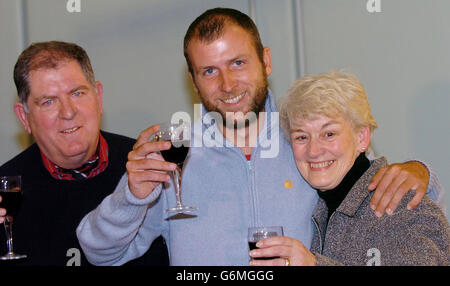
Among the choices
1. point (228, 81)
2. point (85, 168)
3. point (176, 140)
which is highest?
point (228, 81)

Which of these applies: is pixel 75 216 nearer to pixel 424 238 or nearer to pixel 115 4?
pixel 424 238

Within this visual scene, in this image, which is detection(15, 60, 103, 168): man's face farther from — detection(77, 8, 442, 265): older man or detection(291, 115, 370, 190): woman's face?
detection(291, 115, 370, 190): woman's face

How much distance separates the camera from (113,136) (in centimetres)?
290

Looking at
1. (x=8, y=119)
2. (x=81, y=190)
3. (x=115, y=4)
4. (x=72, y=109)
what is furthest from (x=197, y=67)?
(x=8, y=119)

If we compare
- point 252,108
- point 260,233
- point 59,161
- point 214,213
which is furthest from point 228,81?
point 59,161

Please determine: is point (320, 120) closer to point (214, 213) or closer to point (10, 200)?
point (214, 213)

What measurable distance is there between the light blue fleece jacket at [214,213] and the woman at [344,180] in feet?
0.39

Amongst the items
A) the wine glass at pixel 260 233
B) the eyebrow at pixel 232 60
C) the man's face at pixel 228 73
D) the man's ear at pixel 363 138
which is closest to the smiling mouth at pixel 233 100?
the man's face at pixel 228 73

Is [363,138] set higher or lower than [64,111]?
lower

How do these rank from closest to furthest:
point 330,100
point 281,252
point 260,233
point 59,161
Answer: point 281,252
point 260,233
point 330,100
point 59,161

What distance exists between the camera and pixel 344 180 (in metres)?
2.21

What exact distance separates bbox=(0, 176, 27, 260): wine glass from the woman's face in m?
1.15

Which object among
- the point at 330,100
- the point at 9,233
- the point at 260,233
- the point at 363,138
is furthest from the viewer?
the point at 9,233

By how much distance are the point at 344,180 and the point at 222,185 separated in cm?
50
